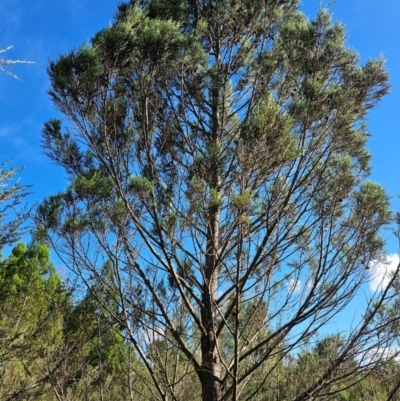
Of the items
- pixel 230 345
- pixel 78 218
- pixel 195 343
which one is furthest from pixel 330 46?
pixel 230 345

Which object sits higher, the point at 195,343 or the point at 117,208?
the point at 117,208

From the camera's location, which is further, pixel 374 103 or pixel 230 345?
pixel 230 345

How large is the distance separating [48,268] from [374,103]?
9.30m

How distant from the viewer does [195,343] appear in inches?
179

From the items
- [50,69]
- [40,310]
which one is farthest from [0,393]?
[50,69]

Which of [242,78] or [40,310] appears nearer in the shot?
[242,78]

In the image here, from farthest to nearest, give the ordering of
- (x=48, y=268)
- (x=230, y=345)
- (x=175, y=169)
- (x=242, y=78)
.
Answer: (x=48, y=268), (x=230, y=345), (x=242, y=78), (x=175, y=169)

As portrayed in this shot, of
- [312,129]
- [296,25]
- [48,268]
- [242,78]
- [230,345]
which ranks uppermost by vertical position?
[48,268]

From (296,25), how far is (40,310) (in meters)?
6.92

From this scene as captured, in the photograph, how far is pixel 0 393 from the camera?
686 centimetres

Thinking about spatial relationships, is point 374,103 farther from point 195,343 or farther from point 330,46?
point 195,343

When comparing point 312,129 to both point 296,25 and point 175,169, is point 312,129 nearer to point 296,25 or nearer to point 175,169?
point 296,25

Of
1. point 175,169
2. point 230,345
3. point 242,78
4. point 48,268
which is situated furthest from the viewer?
point 48,268

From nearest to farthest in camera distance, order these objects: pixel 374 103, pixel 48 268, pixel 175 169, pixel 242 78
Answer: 1. pixel 374 103
2. pixel 175 169
3. pixel 242 78
4. pixel 48 268
